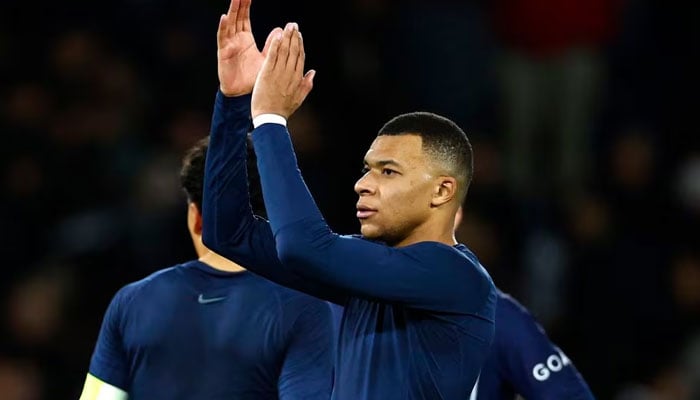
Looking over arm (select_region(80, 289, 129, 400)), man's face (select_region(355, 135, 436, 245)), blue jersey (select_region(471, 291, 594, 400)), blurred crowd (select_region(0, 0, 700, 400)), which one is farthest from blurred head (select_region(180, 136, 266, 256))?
blurred crowd (select_region(0, 0, 700, 400))

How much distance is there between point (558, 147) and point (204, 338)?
230 inches

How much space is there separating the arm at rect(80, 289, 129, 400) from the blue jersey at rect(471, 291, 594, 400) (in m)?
1.03

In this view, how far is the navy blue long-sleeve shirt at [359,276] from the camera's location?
3.17m

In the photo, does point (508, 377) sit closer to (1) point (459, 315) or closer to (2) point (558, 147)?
(1) point (459, 315)

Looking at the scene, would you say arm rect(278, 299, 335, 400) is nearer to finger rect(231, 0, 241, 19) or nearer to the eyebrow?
the eyebrow

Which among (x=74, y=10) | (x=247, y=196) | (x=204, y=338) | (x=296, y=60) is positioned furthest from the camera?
(x=74, y=10)

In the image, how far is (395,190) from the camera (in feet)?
10.9

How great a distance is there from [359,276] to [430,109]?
241 inches

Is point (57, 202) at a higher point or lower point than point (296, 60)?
lower

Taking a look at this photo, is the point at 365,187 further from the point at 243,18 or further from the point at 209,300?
the point at 209,300

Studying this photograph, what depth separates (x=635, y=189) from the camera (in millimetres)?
8391

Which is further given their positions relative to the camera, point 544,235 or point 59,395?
point 544,235

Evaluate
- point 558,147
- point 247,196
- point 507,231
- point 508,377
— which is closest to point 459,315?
point 247,196

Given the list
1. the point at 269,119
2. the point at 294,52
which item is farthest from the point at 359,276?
the point at 294,52
